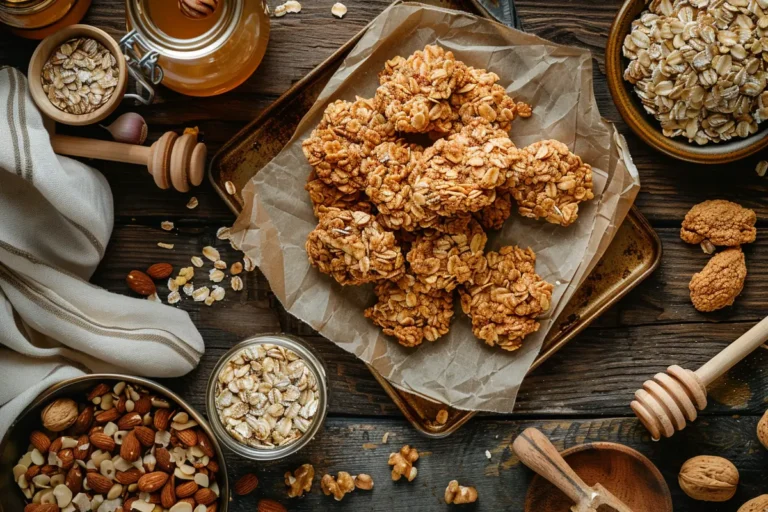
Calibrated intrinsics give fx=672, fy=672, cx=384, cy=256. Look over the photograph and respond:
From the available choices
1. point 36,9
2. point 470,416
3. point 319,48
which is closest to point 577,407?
point 470,416

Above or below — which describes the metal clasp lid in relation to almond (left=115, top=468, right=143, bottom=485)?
above

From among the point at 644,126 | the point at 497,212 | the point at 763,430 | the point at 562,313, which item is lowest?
the point at 763,430

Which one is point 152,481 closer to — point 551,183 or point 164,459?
point 164,459

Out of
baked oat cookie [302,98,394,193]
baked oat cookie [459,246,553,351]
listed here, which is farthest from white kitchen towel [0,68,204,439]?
baked oat cookie [459,246,553,351]

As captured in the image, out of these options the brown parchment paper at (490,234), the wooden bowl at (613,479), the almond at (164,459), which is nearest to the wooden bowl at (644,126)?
the brown parchment paper at (490,234)

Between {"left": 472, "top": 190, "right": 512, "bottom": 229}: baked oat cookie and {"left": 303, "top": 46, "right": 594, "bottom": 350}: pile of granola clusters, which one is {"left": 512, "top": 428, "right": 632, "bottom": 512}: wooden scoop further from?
{"left": 472, "top": 190, "right": 512, "bottom": 229}: baked oat cookie

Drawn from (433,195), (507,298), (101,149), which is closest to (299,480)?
(507,298)

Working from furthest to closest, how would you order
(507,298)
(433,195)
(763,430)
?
1. (763,430)
2. (507,298)
3. (433,195)
